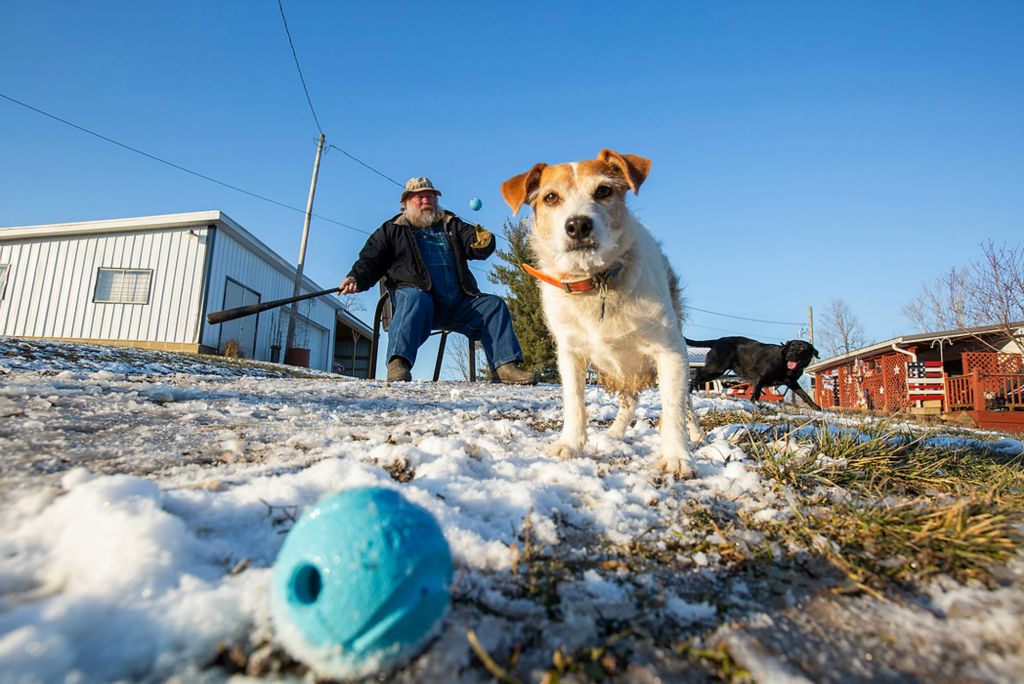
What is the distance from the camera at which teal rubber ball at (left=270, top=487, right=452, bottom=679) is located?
93 centimetres

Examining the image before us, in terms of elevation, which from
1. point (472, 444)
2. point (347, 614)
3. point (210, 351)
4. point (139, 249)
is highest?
point (139, 249)

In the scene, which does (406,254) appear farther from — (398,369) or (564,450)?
(564,450)

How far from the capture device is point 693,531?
69.1 inches

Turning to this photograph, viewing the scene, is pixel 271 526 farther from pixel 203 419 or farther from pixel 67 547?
pixel 203 419

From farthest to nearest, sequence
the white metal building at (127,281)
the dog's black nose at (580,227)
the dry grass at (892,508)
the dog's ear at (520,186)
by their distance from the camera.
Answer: the white metal building at (127,281) < the dog's ear at (520,186) < the dog's black nose at (580,227) < the dry grass at (892,508)

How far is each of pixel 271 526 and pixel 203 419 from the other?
1.96m

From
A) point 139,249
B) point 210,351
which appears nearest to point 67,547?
point 210,351

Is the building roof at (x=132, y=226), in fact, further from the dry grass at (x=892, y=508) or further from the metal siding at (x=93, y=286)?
the dry grass at (x=892, y=508)

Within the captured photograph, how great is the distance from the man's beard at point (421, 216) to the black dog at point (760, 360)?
5027 millimetres

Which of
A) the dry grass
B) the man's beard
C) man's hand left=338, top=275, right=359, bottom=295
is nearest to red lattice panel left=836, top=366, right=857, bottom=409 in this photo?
the man's beard

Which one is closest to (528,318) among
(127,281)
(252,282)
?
(252,282)

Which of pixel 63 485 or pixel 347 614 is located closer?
pixel 347 614

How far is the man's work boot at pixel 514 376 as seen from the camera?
7395mm

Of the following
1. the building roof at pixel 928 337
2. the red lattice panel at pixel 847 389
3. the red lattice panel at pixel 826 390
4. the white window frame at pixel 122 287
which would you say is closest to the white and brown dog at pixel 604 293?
the building roof at pixel 928 337
